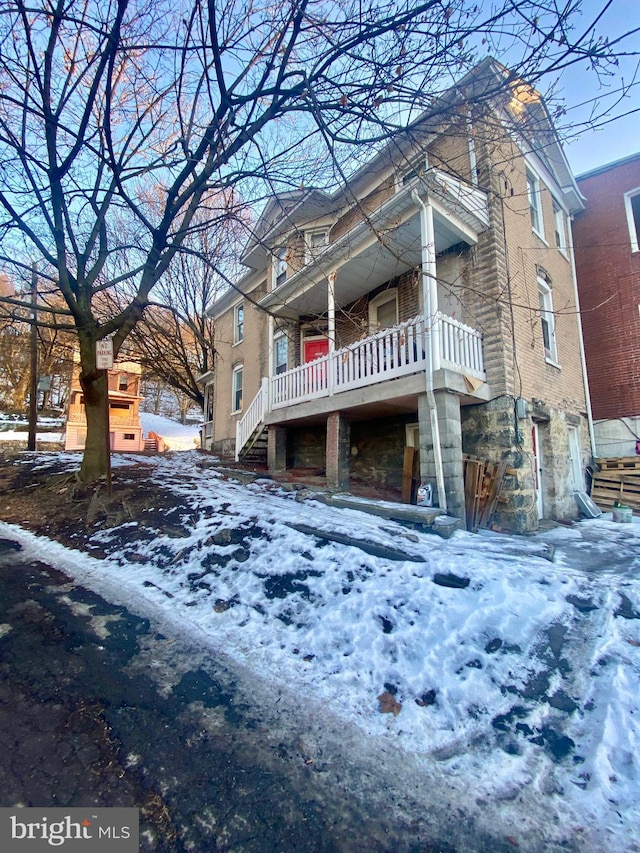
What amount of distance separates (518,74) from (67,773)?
578cm

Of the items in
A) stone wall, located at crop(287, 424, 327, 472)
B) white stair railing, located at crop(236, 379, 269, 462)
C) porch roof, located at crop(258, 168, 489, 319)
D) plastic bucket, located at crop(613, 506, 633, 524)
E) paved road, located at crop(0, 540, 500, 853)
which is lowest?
paved road, located at crop(0, 540, 500, 853)

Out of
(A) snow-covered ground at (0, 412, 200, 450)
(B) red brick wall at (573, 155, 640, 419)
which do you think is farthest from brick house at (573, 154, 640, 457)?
(A) snow-covered ground at (0, 412, 200, 450)

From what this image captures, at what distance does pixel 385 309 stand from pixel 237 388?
815cm

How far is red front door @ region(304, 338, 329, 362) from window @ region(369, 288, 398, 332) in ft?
7.03

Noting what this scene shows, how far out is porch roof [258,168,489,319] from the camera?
22.5 ft

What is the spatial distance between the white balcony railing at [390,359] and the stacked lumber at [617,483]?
544cm

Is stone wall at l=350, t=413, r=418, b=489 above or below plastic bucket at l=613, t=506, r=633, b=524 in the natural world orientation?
above

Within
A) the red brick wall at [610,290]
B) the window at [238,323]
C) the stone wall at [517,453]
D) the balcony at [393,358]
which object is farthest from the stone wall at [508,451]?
the window at [238,323]

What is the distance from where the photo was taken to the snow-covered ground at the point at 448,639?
1.88m

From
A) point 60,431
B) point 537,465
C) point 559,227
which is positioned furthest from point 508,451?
point 60,431

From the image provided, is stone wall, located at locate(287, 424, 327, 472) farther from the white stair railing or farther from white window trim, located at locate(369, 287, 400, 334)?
white window trim, located at locate(369, 287, 400, 334)

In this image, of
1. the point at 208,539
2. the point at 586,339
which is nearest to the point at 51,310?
the point at 208,539

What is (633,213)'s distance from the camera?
11867 millimetres

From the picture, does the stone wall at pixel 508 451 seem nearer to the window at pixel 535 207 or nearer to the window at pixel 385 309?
the window at pixel 385 309
